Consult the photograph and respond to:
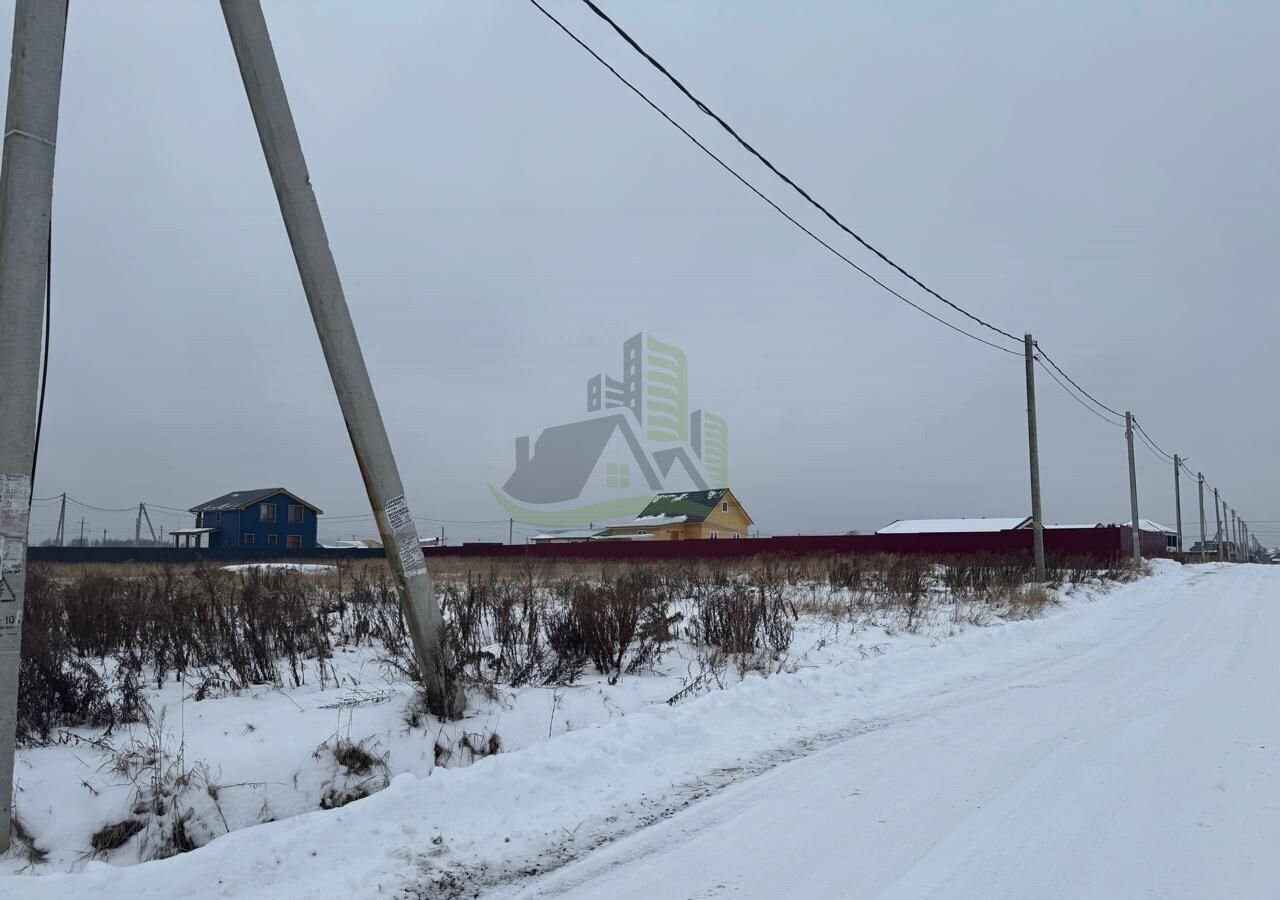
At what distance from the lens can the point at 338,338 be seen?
5.39 m

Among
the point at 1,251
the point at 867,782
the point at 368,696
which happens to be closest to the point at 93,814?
the point at 368,696

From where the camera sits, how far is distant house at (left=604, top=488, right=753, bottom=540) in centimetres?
5841

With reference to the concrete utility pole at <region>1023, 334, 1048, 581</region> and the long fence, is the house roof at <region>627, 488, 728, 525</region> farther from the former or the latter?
the concrete utility pole at <region>1023, 334, 1048, 581</region>

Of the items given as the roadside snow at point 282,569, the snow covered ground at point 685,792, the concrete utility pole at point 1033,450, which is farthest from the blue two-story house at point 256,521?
the snow covered ground at point 685,792

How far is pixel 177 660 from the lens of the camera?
24.0 feet

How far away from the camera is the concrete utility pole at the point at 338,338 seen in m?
5.21

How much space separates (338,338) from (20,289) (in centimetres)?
175

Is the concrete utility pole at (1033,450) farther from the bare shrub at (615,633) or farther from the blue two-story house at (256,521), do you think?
the blue two-story house at (256,521)

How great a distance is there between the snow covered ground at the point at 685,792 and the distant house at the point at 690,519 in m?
Answer: 50.4

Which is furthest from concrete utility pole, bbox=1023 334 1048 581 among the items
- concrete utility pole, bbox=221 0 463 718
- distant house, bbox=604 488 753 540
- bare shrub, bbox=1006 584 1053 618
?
distant house, bbox=604 488 753 540

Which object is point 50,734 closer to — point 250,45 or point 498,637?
point 498,637

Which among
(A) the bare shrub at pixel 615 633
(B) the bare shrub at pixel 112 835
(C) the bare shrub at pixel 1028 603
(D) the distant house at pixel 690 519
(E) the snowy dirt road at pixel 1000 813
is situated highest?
(D) the distant house at pixel 690 519

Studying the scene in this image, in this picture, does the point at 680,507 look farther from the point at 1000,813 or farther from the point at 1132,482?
Result: the point at 1000,813

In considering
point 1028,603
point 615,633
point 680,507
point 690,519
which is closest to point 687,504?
point 680,507
